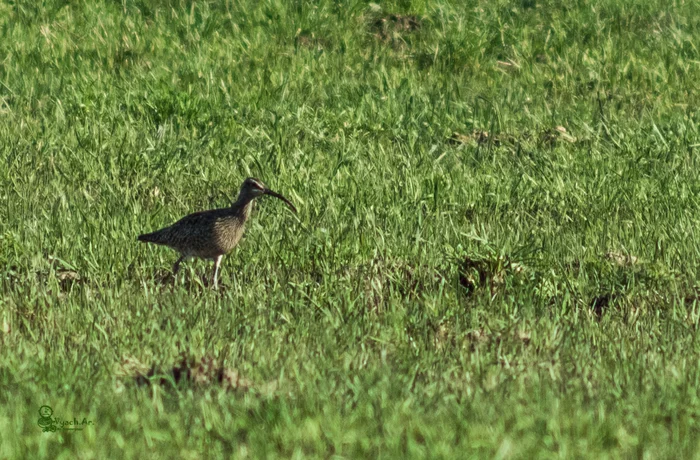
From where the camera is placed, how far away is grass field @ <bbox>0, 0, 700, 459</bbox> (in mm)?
4117

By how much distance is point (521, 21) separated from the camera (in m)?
12.1

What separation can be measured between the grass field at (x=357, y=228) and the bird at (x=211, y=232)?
0.57ft

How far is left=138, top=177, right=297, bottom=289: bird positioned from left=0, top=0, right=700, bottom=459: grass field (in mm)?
173

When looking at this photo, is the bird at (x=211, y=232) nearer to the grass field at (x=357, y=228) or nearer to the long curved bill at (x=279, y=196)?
the long curved bill at (x=279, y=196)

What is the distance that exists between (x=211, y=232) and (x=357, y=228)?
97 cm

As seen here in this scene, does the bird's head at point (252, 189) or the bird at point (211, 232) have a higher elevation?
the bird's head at point (252, 189)

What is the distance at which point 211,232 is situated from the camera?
6117 millimetres

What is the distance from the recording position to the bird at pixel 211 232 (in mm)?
6137

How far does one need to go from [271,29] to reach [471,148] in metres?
3.58

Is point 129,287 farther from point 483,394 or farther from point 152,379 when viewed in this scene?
point 483,394

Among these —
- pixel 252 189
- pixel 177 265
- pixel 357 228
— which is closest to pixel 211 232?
pixel 177 265

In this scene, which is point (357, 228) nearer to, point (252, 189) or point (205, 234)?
point (252, 189)

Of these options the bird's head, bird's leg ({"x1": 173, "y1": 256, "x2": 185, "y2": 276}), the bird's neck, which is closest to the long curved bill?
the bird's head

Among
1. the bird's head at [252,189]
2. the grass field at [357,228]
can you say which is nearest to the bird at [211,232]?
the bird's head at [252,189]
